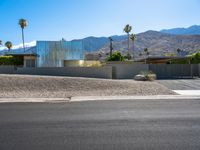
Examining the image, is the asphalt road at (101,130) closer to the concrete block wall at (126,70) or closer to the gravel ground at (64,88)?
the gravel ground at (64,88)

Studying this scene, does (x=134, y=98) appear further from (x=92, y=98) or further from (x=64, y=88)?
(x=64, y=88)

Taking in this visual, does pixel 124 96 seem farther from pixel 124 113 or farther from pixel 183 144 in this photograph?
pixel 183 144

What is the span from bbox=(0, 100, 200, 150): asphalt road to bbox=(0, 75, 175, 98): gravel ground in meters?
8.17

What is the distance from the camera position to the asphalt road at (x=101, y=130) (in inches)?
297

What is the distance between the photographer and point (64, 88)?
23047 mm

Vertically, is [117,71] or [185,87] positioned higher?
[117,71]

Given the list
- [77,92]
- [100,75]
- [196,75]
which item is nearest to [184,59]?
[196,75]

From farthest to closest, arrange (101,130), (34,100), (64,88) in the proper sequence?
(64,88) < (34,100) < (101,130)

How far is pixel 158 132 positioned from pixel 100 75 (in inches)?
1208

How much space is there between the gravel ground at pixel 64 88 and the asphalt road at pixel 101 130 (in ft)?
26.8

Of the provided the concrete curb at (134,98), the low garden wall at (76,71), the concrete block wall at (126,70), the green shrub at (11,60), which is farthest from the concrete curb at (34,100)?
the green shrub at (11,60)

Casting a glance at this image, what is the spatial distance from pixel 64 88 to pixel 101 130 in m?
14.0

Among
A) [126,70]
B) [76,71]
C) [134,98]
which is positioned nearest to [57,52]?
[76,71]

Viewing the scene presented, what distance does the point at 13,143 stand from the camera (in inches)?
307
